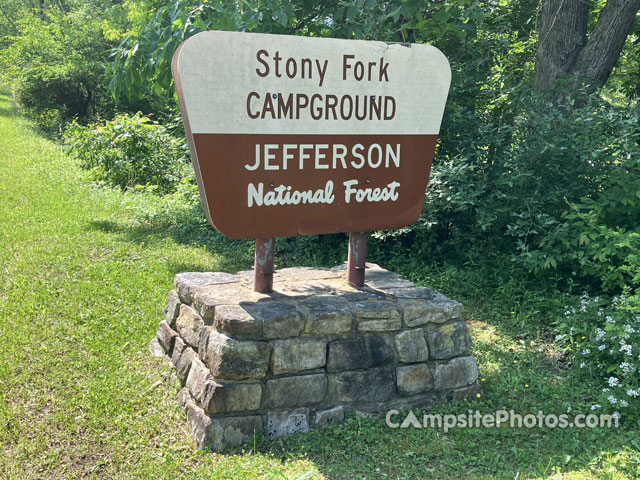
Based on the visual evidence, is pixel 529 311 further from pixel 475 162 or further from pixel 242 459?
pixel 242 459

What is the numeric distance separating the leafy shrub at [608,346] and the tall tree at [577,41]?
2418 millimetres

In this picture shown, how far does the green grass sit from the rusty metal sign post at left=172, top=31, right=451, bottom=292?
40.9 inches

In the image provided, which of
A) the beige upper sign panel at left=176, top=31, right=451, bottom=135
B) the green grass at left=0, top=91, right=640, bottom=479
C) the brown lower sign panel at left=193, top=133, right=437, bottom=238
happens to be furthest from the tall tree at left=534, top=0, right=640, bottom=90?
the brown lower sign panel at left=193, top=133, right=437, bottom=238

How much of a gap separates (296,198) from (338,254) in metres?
2.92

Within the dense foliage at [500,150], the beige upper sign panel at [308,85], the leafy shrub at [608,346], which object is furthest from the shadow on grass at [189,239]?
the leafy shrub at [608,346]

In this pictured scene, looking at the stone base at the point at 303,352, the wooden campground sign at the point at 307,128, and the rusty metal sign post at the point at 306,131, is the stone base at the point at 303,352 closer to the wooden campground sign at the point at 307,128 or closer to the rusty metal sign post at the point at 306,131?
the rusty metal sign post at the point at 306,131

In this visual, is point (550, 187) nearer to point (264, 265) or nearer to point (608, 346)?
point (608, 346)

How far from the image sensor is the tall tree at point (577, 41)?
5.88 meters

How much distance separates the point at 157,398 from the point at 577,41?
16.8 feet

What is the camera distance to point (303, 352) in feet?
11.7

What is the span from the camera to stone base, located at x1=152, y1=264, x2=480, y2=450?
11.2ft

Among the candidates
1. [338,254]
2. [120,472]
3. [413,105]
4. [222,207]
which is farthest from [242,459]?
[338,254]

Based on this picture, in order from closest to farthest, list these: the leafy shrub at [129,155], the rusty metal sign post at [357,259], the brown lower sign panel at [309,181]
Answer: the brown lower sign panel at [309,181] < the rusty metal sign post at [357,259] < the leafy shrub at [129,155]

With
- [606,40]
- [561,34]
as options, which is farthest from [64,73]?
[606,40]
